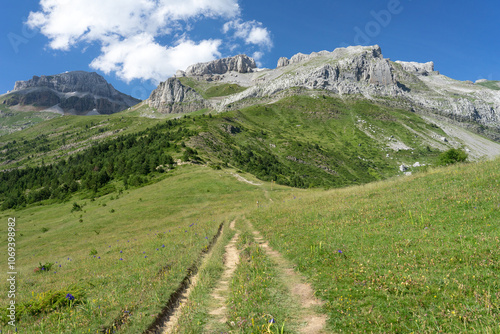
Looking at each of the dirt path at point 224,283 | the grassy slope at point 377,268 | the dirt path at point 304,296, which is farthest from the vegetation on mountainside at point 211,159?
the dirt path at point 304,296

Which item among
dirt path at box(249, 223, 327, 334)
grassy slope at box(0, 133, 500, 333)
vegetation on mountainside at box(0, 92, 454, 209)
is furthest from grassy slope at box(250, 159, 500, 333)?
vegetation on mountainside at box(0, 92, 454, 209)

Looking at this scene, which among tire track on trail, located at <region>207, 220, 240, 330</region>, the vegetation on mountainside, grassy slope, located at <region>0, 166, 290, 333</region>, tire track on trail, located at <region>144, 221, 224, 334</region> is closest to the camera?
tire track on trail, located at <region>144, 221, 224, 334</region>

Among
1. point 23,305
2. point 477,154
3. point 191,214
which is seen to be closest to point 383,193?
point 23,305

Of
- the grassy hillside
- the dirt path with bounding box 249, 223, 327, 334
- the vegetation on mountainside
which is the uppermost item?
the vegetation on mountainside

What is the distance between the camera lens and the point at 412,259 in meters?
9.24

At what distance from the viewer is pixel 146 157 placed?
277 feet

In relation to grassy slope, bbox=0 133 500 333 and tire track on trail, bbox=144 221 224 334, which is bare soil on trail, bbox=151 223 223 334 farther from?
grassy slope, bbox=0 133 500 333

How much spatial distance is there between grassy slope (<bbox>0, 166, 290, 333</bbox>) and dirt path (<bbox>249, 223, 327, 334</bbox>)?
5220mm

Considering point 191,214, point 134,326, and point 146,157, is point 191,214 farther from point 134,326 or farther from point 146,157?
point 146,157

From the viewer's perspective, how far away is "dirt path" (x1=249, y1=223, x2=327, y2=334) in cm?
701

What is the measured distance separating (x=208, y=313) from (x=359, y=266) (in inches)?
252

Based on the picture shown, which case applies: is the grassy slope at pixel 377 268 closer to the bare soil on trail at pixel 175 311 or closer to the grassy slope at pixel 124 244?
the grassy slope at pixel 124 244

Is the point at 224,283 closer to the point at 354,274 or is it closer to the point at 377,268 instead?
the point at 354,274

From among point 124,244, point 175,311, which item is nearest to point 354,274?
point 175,311
